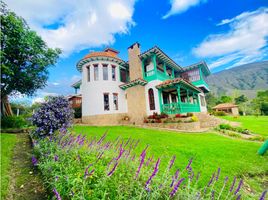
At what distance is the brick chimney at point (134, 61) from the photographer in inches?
608

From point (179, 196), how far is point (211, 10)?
53.6 ft

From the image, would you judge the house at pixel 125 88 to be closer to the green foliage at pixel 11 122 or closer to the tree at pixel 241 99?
the green foliage at pixel 11 122

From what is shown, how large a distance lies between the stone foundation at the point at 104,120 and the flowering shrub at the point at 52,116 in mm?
8370

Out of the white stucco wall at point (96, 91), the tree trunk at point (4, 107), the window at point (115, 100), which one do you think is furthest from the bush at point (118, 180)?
the tree trunk at point (4, 107)

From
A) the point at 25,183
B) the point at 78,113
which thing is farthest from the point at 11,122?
A: the point at 25,183

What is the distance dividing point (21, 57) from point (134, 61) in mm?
10871

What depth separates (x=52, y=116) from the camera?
17.5 ft

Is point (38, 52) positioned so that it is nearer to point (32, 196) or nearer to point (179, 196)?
point (32, 196)

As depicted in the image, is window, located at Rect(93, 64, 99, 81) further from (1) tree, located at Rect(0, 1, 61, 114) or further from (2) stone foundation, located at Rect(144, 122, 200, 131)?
(2) stone foundation, located at Rect(144, 122, 200, 131)

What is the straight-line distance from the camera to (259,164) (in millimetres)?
4227

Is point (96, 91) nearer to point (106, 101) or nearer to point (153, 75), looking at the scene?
point (106, 101)

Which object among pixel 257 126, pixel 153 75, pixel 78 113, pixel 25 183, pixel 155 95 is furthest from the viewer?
pixel 78 113

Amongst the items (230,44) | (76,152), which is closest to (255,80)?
(230,44)

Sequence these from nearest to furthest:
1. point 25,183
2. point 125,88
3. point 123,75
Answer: point 25,183, point 125,88, point 123,75
